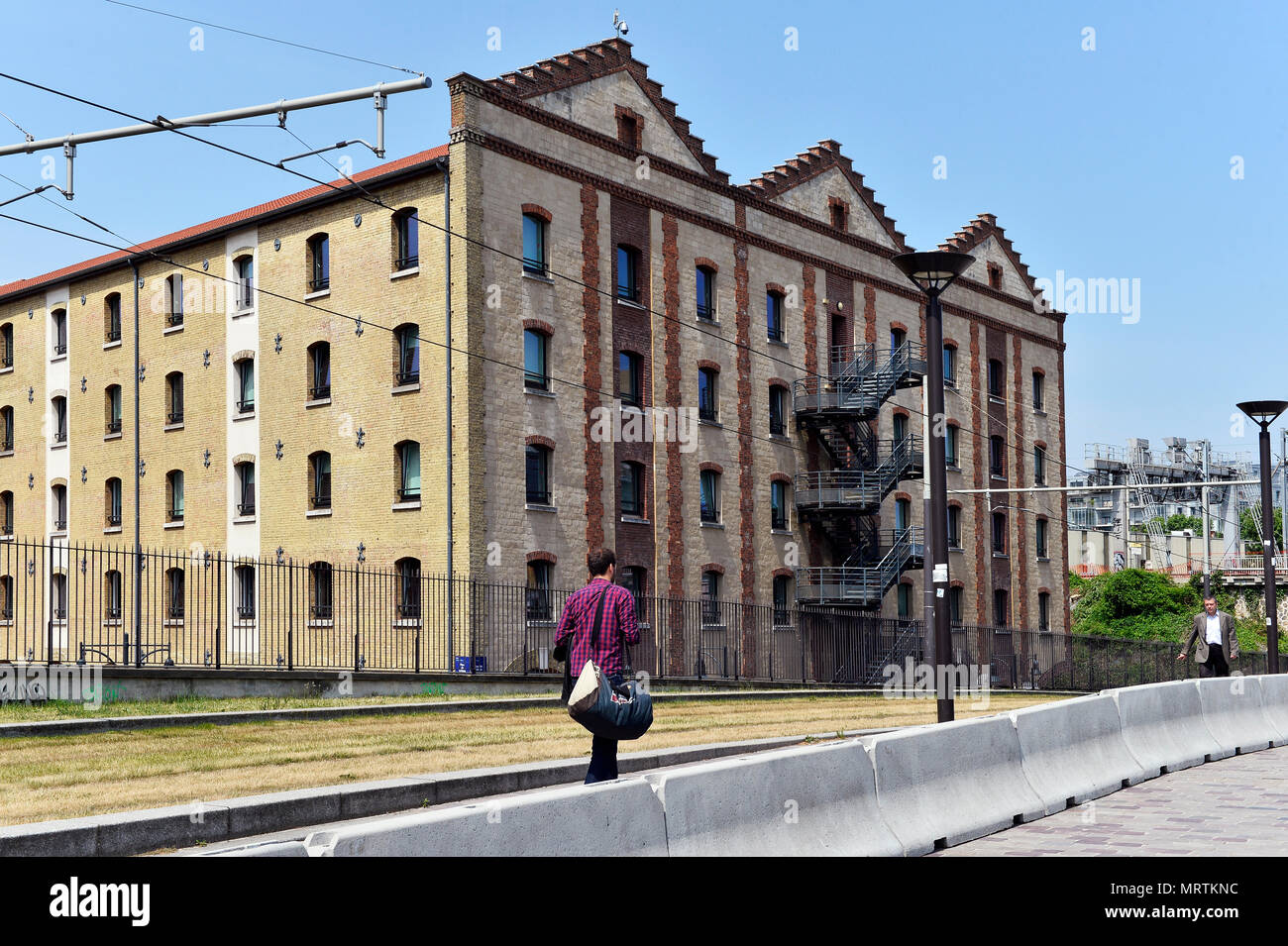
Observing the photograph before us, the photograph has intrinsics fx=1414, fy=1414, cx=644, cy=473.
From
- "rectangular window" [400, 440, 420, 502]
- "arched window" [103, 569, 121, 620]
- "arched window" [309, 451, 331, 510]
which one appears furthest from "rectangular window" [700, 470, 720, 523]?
"arched window" [103, 569, 121, 620]

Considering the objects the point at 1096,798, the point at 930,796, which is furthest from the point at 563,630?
the point at 1096,798

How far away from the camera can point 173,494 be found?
1524 inches

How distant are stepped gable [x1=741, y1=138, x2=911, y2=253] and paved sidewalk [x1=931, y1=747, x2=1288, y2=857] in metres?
28.8

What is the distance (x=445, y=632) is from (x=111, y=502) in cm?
1534

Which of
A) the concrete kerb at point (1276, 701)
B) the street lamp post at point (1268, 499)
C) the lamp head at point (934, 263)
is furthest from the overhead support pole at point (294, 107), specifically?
the street lamp post at point (1268, 499)

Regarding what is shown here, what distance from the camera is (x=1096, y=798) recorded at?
11828mm

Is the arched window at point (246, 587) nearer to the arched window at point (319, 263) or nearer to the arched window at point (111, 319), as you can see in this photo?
the arched window at point (319, 263)

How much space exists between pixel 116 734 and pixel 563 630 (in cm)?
788

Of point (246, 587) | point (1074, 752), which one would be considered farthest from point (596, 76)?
point (1074, 752)

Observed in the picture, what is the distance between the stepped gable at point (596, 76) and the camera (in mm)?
32875

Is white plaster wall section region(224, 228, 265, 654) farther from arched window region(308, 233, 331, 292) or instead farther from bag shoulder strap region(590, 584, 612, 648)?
bag shoulder strap region(590, 584, 612, 648)

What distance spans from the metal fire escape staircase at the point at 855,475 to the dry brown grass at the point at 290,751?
18.9 m

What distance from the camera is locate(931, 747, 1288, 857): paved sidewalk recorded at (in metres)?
8.93

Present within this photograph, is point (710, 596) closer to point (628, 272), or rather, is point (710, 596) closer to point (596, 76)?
point (628, 272)
